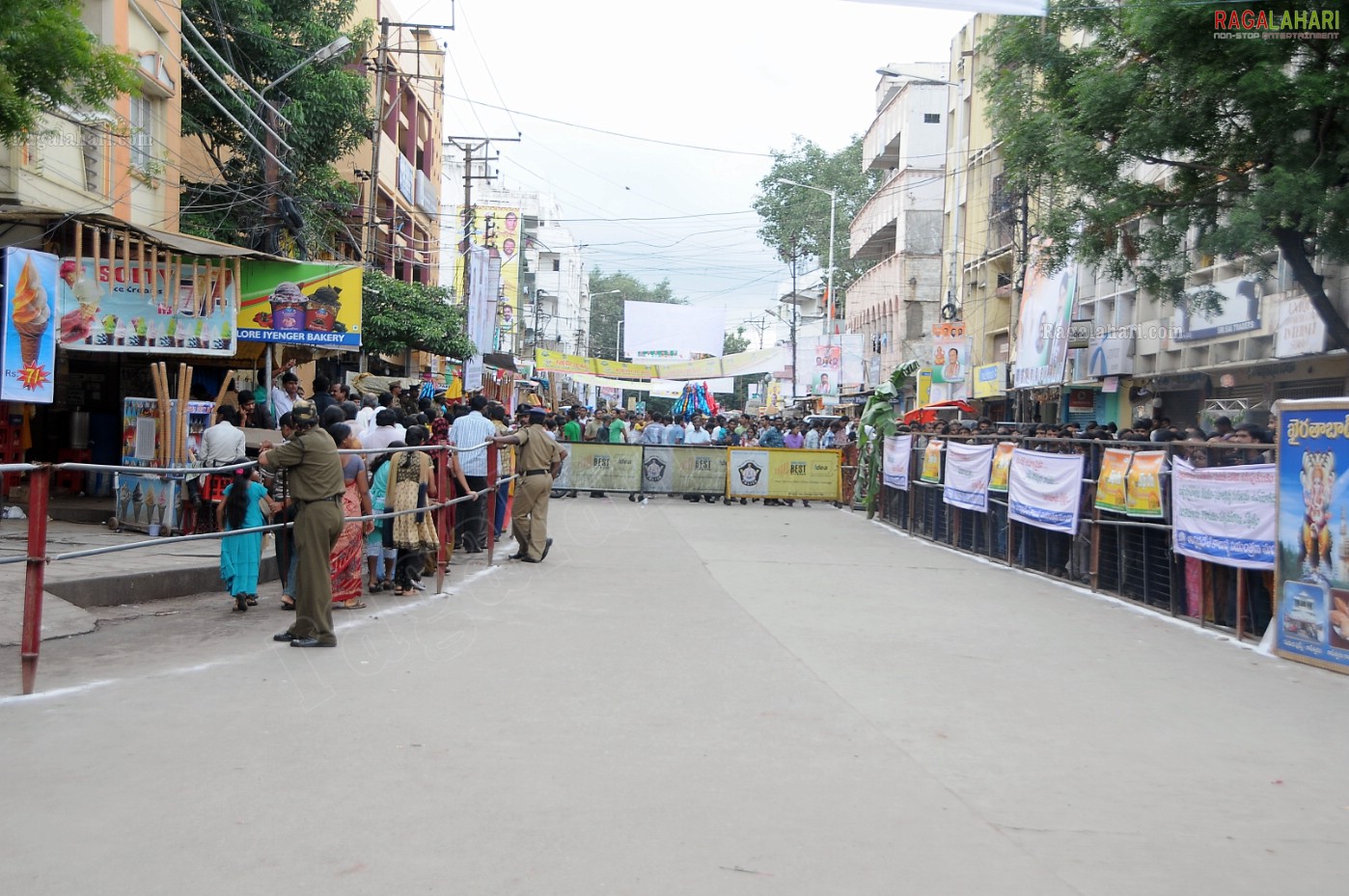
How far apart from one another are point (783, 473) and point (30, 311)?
633 inches

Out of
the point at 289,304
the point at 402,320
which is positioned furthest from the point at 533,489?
the point at 402,320

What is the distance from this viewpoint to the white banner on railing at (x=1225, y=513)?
9.24 meters

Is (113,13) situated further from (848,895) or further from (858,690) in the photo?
(848,895)

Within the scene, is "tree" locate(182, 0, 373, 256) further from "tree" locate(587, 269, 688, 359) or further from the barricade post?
"tree" locate(587, 269, 688, 359)

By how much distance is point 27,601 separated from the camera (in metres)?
6.38

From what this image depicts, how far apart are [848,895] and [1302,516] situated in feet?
20.7

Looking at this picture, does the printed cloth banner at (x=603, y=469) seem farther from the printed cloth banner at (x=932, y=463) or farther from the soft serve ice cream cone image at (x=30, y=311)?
the soft serve ice cream cone image at (x=30, y=311)

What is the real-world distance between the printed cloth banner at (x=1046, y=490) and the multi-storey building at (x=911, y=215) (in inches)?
1107

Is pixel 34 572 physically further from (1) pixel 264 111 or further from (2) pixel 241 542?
(1) pixel 264 111

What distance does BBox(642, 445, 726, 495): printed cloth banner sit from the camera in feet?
83.3

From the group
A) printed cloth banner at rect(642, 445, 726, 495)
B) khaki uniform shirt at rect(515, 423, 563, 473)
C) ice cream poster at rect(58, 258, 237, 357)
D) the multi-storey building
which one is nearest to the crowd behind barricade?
khaki uniform shirt at rect(515, 423, 563, 473)

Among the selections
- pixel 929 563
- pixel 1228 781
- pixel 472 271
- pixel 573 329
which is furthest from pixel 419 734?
pixel 573 329

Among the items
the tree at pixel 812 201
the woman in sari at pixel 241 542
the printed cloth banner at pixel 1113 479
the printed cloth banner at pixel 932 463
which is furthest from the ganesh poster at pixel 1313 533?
the tree at pixel 812 201

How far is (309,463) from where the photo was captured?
827cm
